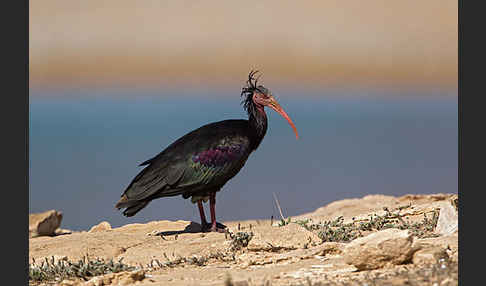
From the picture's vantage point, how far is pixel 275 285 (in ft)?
19.2

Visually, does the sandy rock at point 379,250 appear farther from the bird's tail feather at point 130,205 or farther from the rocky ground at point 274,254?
the bird's tail feather at point 130,205

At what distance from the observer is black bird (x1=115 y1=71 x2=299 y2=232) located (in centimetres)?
1012

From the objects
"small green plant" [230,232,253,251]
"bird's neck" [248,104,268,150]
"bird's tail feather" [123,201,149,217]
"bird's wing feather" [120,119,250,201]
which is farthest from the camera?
"bird's neck" [248,104,268,150]

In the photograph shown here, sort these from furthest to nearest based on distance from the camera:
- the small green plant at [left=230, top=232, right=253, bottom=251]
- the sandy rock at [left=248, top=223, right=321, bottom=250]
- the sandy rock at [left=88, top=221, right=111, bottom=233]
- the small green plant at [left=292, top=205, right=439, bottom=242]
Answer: the sandy rock at [left=88, top=221, right=111, bottom=233], the small green plant at [left=292, top=205, right=439, bottom=242], the small green plant at [left=230, top=232, right=253, bottom=251], the sandy rock at [left=248, top=223, right=321, bottom=250]

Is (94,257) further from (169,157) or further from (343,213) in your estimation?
(343,213)

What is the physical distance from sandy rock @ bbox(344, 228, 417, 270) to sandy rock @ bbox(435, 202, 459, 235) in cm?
131

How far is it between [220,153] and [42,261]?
284 centimetres

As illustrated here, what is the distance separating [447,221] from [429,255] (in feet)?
5.21

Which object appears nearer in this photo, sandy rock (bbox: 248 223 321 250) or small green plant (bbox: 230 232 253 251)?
sandy rock (bbox: 248 223 321 250)

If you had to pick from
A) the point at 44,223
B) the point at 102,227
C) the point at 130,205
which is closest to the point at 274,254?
the point at 130,205

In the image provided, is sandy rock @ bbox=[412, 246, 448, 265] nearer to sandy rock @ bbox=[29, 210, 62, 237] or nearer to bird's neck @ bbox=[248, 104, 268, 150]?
bird's neck @ bbox=[248, 104, 268, 150]

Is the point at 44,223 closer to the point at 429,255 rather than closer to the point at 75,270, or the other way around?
the point at 75,270

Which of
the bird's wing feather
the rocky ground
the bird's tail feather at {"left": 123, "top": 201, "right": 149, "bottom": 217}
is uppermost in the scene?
the bird's wing feather

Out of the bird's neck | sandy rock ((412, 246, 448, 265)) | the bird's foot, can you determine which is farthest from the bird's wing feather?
sandy rock ((412, 246, 448, 265))
